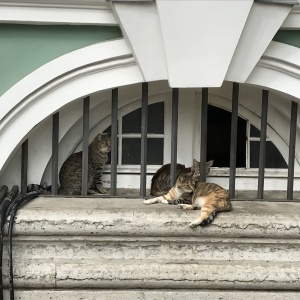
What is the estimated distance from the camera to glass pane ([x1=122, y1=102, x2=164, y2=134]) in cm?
289

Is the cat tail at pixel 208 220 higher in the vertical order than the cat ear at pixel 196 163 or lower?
lower

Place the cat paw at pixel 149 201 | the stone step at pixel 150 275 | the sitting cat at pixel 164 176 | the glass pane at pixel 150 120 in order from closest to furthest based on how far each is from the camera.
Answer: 1. the stone step at pixel 150 275
2. the cat paw at pixel 149 201
3. the sitting cat at pixel 164 176
4. the glass pane at pixel 150 120

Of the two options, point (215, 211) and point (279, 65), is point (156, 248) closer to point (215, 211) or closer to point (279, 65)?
point (215, 211)

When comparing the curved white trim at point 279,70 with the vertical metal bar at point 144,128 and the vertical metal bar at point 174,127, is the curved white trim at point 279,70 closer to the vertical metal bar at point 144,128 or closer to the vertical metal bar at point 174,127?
the vertical metal bar at point 174,127

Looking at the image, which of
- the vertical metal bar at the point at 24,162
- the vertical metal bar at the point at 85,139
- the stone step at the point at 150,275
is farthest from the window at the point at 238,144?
the vertical metal bar at the point at 24,162

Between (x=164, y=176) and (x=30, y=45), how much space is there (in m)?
0.93

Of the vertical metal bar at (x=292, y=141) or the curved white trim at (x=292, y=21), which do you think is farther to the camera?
the vertical metal bar at (x=292, y=141)

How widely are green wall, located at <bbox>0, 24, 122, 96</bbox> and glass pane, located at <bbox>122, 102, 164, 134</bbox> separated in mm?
584

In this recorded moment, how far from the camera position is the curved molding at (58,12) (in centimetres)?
237

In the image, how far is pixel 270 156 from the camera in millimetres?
2967

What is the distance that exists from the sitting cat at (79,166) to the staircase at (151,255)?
431 mm

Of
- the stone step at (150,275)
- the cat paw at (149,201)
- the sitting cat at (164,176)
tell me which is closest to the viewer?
the stone step at (150,275)

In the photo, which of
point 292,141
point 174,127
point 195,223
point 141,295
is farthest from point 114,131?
point 292,141

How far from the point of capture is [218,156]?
2.93 metres
